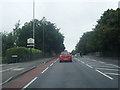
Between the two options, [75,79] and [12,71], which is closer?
[75,79]

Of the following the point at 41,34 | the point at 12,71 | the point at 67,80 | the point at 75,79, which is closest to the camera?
the point at 67,80

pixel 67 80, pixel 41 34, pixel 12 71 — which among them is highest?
pixel 41 34

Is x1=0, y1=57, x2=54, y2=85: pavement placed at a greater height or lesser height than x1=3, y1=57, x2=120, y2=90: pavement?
greater


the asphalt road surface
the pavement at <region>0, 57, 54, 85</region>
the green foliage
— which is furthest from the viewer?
the green foliage

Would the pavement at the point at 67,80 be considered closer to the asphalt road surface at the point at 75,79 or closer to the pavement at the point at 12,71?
the asphalt road surface at the point at 75,79

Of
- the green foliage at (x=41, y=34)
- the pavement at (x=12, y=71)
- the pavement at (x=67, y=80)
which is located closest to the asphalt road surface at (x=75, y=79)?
the pavement at (x=67, y=80)

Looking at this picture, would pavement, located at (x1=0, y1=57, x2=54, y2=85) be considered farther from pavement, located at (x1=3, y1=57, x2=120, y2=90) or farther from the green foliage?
the green foliage

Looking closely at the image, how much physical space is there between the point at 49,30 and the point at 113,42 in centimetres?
3451

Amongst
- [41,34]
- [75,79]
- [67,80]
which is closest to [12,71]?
Result: [75,79]

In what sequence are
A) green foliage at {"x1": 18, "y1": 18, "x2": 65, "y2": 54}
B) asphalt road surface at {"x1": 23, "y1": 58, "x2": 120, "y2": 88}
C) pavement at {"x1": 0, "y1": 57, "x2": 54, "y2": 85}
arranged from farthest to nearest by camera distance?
green foliage at {"x1": 18, "y1": 18, "x2": 65, "y2": 54} → pavement at {"x1": 0, "y1": 57, "x2": 54, "y2": 85} → asphalt road surface at {"x1": 23, "y1": 58, "x2": 120, "y2": 88}

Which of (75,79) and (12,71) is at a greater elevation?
(12,71)

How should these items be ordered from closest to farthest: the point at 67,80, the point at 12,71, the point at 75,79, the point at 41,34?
1. the point at 67,80
2. the point at 75,79
3. the point at 12,71
4. the point at 41,34

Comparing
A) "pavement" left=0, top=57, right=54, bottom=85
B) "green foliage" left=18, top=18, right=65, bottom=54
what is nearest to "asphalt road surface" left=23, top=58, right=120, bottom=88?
"pavement" left=0, top=57, right=54, bottom=85

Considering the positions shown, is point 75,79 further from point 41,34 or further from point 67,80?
point 41,34
